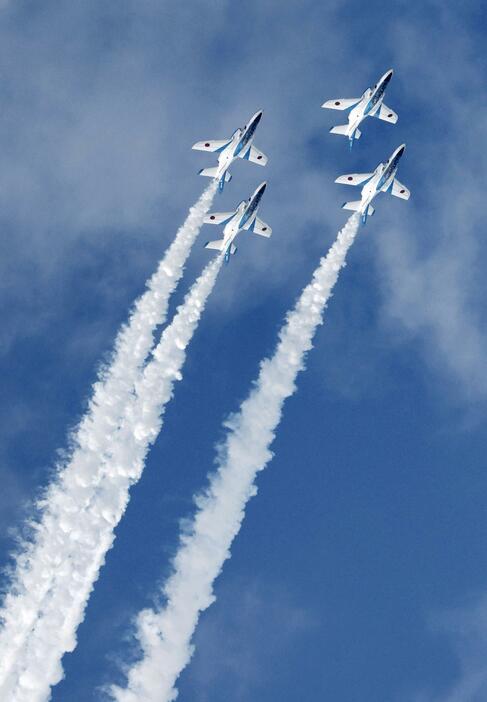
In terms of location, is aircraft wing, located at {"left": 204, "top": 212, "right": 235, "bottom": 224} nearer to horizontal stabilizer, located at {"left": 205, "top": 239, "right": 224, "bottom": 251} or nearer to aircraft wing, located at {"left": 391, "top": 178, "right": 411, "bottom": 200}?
horizontal stabilizer, located at {"left": 205, "top": 239, "right": 224, "bottom": 251}

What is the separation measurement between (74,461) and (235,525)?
16948 millimetres

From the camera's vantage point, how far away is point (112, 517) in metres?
134

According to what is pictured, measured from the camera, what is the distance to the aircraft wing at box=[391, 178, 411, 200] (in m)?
161

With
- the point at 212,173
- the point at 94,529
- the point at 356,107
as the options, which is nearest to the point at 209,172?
the point at 212,173

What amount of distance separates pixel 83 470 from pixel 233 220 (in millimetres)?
34973

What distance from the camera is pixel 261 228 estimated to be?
158 m

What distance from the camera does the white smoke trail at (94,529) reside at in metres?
128

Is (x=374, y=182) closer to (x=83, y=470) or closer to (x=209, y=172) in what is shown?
(x=209, y=172)

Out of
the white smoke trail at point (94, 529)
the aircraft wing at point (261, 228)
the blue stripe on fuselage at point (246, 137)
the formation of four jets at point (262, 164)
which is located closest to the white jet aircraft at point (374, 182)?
the formation of four jets at point (262, 164)

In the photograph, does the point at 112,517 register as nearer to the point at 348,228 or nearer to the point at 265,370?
the point at 265,370

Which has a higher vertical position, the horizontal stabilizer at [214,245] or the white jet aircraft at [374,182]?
the white jet aircraft at [374,182]

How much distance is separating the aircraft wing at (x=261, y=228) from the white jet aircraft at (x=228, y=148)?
583 centimetres

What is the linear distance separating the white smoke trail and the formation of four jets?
1399 centimetres

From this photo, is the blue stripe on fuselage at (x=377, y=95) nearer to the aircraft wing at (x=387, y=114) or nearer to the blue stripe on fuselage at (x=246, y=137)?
the aircraft wing at (x=387, y=114)
